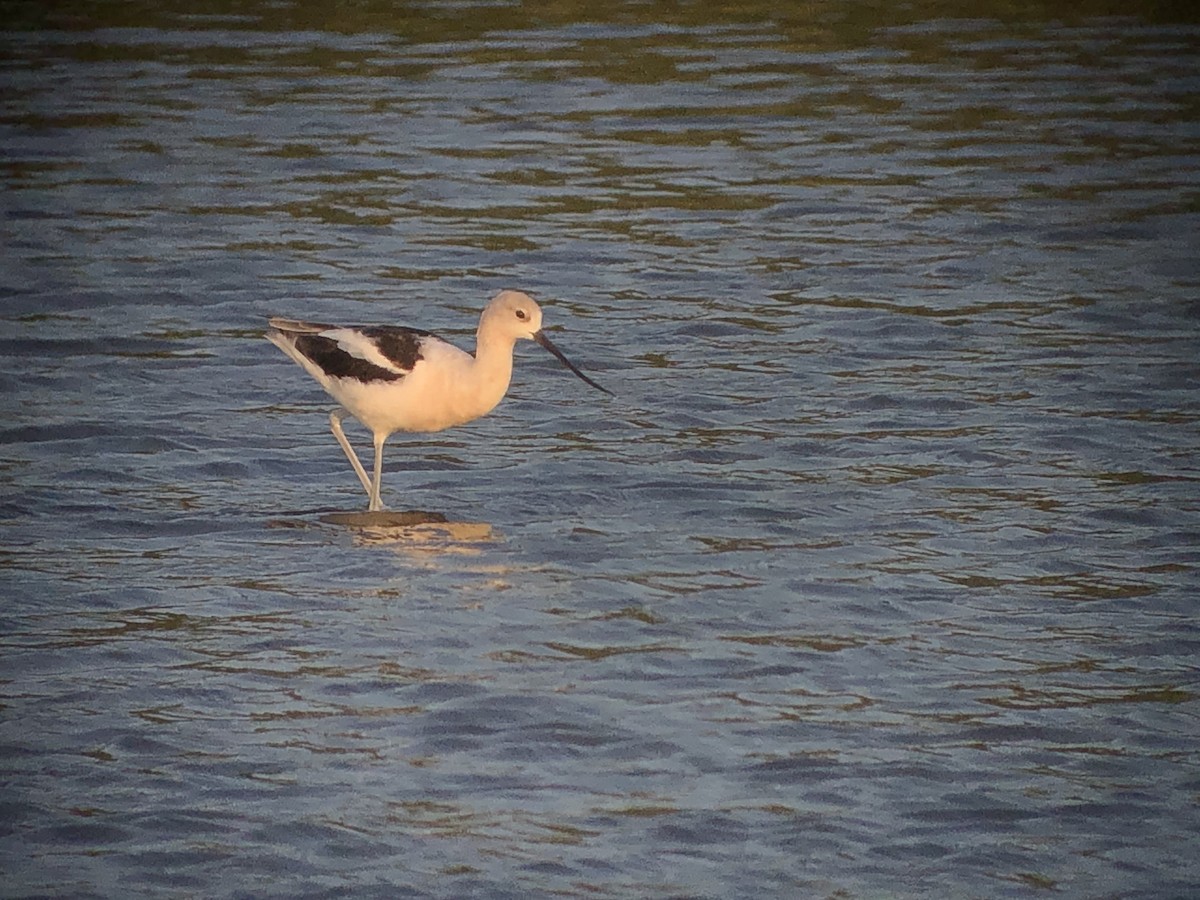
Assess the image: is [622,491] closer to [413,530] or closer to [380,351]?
[413,530]

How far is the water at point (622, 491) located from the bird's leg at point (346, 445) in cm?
13

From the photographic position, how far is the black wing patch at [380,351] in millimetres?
10398

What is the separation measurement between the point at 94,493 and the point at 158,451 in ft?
2.45

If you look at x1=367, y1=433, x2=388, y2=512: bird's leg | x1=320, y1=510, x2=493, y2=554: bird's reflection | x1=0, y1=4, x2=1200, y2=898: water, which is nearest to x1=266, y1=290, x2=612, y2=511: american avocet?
x1=367, y1=433, x2=388, y2=512: bird's leg

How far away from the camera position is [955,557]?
9430mm

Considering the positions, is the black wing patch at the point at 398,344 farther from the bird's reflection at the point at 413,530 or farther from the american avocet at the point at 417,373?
the bird's reflection at the point at 413,530

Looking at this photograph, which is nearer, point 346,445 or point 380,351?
point 380,351

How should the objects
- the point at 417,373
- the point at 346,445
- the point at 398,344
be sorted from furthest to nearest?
the point at 346,445
the point at 398,344
the point at 417,373

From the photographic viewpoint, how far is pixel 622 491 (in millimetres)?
10594

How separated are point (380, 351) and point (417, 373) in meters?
0.23

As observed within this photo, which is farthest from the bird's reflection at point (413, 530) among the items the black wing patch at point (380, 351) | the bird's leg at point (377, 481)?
the black wing patch at point (380, 351)

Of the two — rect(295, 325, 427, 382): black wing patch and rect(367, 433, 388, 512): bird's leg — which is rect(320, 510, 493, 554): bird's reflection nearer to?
rect(367, 433, 388, 512): bird's leg

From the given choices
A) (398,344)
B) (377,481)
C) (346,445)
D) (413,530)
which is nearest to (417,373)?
(398,344)

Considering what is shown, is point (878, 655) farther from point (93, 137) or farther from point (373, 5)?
point (373, 5)
